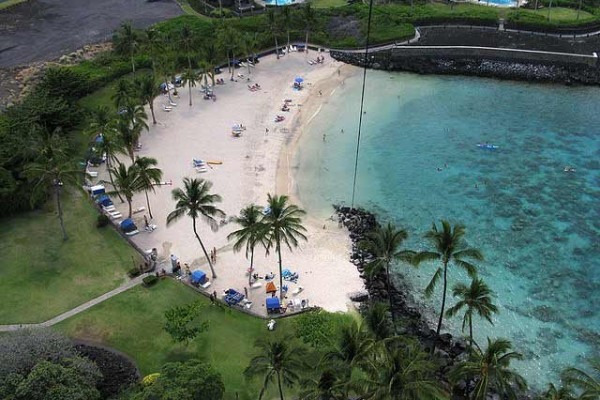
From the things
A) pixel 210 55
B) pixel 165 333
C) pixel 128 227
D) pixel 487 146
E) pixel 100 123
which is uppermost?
pixel 210 55

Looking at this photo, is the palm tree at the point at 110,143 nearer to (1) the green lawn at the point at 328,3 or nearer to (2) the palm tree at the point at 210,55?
(2) the palm tree at the point at 210,55

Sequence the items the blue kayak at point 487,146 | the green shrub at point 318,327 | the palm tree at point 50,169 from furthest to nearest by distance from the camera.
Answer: the blue kayak at point 487,146, the palm tree at point 50,169, the green shrub at point 318,327

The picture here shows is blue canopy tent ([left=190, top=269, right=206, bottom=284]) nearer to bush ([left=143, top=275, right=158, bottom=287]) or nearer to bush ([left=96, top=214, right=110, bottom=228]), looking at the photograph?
bush ([left=143, top=275, right=158, bottom=287])

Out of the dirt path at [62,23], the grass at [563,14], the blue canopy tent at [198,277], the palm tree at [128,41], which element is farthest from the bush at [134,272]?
the grass at [563,14]

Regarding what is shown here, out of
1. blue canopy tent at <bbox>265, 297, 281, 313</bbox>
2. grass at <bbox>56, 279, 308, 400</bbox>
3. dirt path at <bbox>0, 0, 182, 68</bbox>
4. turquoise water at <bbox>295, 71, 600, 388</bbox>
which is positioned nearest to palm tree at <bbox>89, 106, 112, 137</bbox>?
grass at <bbox>56, 279, 308, 400</bbox>

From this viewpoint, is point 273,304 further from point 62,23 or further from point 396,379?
point 62,23

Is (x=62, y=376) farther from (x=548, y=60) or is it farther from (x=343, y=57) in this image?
(x=548, y=60)

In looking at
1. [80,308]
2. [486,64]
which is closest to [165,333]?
[80,308]
